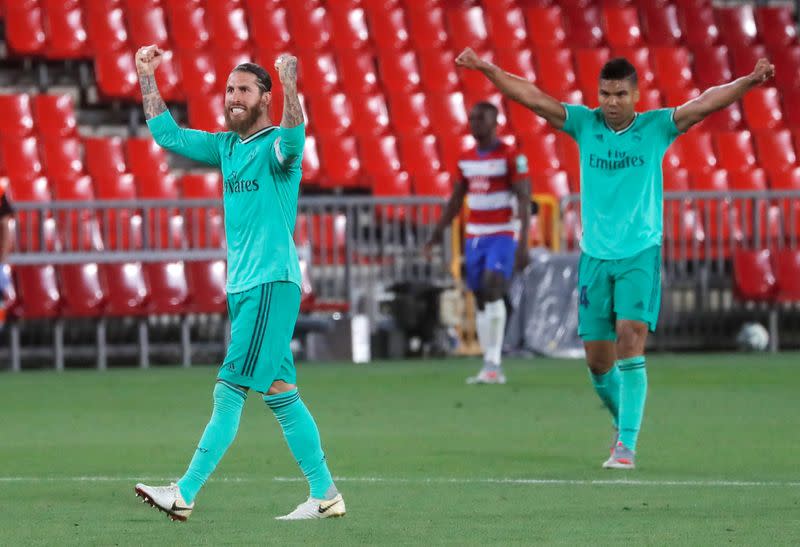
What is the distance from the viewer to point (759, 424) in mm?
11078

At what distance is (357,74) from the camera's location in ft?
74.7

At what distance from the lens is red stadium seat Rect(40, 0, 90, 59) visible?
21672 mm

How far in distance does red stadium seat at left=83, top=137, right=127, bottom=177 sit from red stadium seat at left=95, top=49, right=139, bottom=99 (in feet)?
3.22

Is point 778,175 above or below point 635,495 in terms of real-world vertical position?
above

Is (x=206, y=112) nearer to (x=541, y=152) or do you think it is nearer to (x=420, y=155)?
(x=420, y=155)

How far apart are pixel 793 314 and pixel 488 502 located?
13.1 metres

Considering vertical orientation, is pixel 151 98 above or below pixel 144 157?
below

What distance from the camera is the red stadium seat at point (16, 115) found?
2050cm

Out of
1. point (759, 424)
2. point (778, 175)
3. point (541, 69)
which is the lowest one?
point (759, 424)

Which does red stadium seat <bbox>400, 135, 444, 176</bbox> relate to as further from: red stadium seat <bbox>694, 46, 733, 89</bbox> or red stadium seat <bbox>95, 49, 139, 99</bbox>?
red stadium seat <bbox>694, 46, 733, 89</bbox>

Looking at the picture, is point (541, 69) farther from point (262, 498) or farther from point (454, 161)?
point (262, 498)

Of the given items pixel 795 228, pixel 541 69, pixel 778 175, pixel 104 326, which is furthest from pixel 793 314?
pixel 104 326

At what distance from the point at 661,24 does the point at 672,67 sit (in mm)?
979

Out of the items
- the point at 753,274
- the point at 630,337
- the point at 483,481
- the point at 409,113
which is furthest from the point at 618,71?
the point at 409,113
